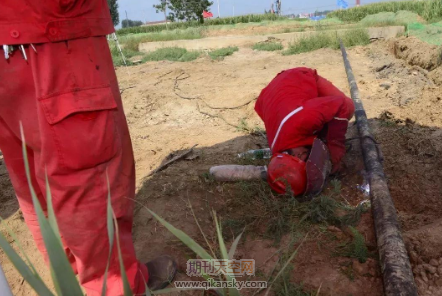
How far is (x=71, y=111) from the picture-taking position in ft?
4.51

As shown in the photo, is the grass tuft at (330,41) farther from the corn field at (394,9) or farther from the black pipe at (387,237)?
the black pipe at (387,237)

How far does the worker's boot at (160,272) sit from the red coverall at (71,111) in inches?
13.7

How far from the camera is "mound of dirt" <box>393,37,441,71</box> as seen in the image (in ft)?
19.4

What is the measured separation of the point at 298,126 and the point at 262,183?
0.57 meters

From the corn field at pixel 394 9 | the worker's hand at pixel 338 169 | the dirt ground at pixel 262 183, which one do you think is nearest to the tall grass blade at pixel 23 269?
the dirt ground at pixel 262 183

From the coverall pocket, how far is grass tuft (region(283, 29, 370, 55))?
8346 mm

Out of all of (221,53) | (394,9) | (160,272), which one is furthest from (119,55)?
(394,9)

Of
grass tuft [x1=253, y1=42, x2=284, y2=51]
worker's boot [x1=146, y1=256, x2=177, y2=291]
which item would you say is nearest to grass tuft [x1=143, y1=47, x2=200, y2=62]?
grass tuft [x1=253, y1=42, x2=284, y2=51]

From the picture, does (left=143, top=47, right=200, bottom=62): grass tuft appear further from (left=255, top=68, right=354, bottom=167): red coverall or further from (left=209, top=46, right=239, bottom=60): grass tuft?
(left=255, top=68, right=354, bottom=167): red coverall

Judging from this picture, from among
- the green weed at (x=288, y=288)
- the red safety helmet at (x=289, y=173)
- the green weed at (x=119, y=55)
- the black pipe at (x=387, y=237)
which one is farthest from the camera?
the green weed at (x=119, y=55)

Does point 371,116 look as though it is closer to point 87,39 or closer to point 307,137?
point 307,137

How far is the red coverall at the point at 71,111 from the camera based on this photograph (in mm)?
1348

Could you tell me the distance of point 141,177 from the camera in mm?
3410

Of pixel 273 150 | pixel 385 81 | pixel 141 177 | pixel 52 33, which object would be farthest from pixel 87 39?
pixel 385 81
